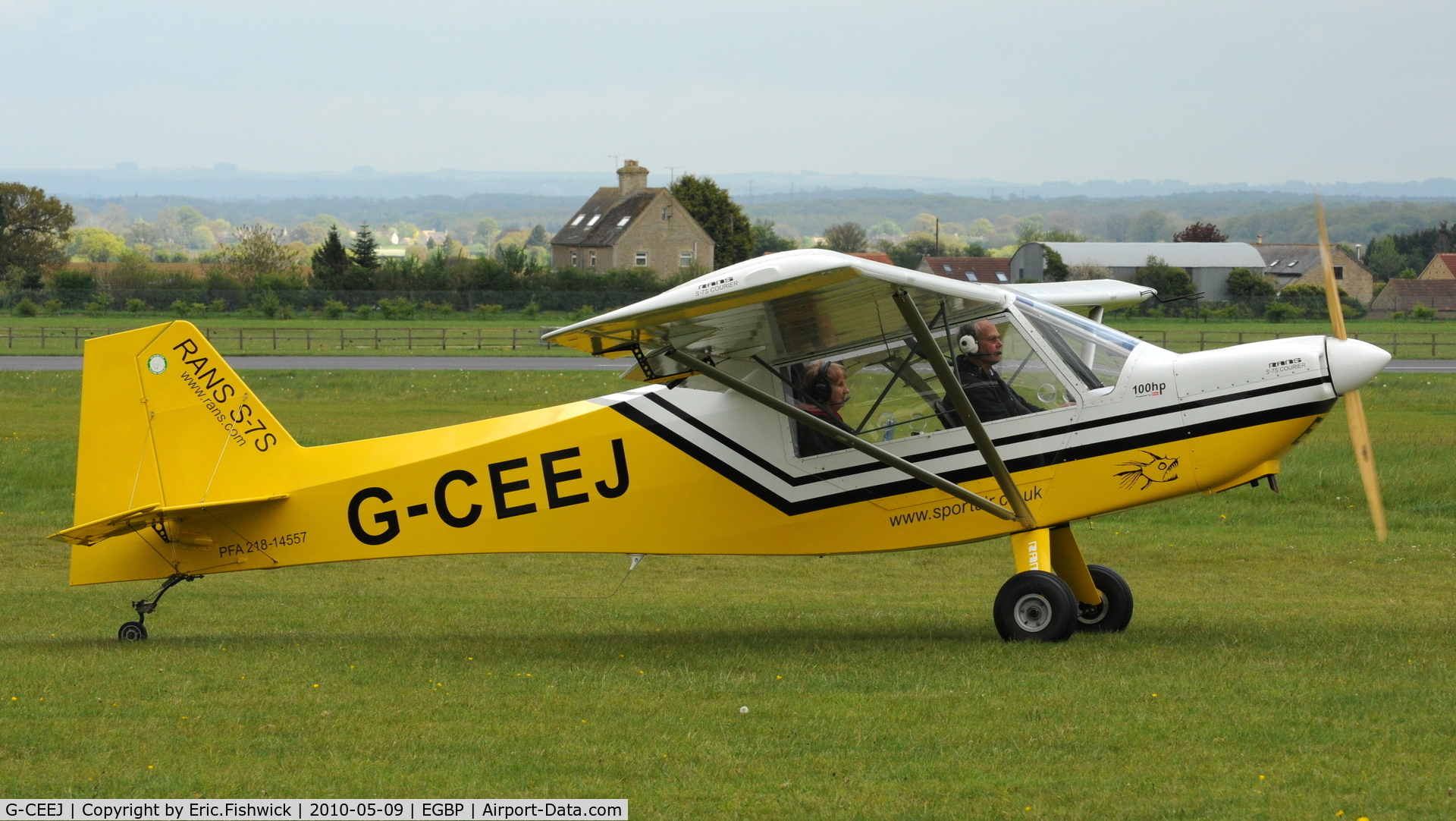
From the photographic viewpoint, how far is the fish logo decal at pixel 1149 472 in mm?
9883

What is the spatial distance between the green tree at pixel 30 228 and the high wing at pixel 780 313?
93.2m

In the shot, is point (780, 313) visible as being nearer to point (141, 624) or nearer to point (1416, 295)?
point (141, 624)

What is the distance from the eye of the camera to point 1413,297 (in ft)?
285

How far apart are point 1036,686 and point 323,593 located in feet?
29.1

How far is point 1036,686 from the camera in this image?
8344mm

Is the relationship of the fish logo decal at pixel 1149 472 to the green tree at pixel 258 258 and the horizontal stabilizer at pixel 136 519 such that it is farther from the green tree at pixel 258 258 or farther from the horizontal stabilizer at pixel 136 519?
the green tree at pixel 258 258

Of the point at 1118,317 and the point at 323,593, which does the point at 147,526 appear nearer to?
the point at 323,593

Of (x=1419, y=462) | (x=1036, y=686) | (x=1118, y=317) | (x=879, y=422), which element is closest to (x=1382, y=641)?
(x=1036, y=686)

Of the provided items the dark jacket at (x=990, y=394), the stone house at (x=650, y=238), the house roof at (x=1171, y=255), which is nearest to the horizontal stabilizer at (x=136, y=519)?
the dark jacket at (x=990, y=394)

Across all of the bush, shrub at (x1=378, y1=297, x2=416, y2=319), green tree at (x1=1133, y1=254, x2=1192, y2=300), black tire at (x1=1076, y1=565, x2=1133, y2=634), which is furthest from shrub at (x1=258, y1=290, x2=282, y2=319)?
black tire at (x1=1076, y1=565, x2=1133, y2=634)

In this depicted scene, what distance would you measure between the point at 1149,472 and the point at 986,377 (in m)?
1.39

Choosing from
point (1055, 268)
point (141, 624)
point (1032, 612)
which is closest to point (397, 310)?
point (1055, 268)

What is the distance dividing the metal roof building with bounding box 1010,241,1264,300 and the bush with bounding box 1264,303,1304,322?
33.5ft

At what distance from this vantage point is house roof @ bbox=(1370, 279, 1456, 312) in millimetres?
85875
